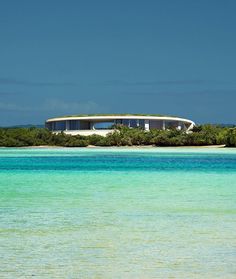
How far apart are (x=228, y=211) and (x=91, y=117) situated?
6573 centimetres

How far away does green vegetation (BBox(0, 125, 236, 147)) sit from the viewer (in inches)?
2231

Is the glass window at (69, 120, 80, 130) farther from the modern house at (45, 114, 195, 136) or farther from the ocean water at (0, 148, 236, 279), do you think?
the ocean water at (0, 148, 236, 279)

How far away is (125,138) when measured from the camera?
200ft

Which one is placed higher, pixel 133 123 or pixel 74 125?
pixel 133 123

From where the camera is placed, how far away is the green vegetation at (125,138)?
56.7 m

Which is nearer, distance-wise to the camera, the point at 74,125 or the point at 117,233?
the point at 117,233

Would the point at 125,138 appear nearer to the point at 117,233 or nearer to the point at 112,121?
the point at 112,121

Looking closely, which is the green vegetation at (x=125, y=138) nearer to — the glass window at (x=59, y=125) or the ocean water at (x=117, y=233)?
the glass window at (x=59, y=125)

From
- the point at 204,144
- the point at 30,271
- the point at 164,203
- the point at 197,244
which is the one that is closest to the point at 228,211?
the point at 164,203

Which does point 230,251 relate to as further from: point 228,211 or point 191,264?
point 228,211

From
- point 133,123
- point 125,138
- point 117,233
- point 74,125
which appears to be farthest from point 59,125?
point 117,233

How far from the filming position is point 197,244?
691 cm

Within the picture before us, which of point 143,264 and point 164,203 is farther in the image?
point 164,203

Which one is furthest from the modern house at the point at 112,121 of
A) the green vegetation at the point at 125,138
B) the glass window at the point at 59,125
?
the green vegetation at the point at 125,138
